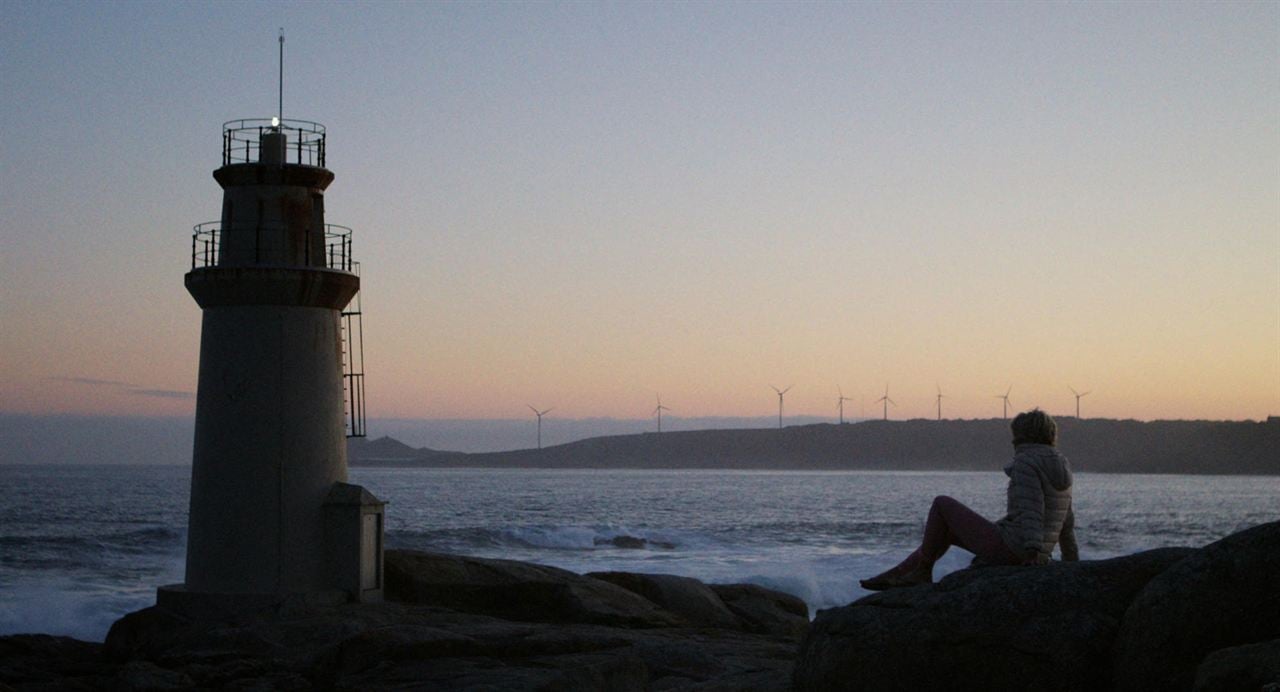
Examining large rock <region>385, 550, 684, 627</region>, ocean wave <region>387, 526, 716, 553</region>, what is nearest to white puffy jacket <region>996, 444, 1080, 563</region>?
large rock <region>385, 550, 684, 627</region>

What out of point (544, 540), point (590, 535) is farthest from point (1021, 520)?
point (590, 535)

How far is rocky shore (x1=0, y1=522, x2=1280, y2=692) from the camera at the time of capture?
7.09 m

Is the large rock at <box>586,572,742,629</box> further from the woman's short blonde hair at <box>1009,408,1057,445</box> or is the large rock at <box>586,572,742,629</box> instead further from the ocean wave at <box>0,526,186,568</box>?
the ocean wave at <box>0,526,186,568</box>

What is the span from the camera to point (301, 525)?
17.8 metres

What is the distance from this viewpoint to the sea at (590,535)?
3406 centimetres

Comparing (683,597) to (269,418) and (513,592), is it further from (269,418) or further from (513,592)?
(269,418)

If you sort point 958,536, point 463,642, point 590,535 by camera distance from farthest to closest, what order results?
point 590,535
point 463,642
point 958,536

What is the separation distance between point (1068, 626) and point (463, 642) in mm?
7617

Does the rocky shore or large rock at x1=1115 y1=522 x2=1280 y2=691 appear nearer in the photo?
large rock at x1=1115 y1=522 x2=1280 y2=691

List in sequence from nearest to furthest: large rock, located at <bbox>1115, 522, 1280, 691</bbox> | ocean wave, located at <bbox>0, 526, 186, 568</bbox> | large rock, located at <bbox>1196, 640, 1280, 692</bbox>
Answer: large rock, located at <bbox>1196, 640, 1280, 692</bbox> → large rock, located at <bbox>1115, 522, 1280, 691</bbox> → ocean wave, located at <bbox>0, 526, 186, 568</bbox>

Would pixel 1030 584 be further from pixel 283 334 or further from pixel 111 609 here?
pixel 111 609

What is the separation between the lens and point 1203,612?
23.1 feet

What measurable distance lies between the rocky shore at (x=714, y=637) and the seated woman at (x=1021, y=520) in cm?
19

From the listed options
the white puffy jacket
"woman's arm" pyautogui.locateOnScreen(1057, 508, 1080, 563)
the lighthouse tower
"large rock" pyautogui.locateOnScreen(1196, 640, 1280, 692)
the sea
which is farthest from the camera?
the sea
